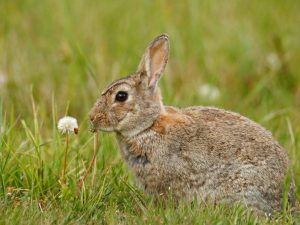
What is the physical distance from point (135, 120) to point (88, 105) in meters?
2.28

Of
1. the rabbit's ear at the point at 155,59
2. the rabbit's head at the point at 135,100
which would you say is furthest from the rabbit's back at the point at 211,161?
the rabbit's ear at the point at 155,59

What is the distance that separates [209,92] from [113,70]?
3.69 ft

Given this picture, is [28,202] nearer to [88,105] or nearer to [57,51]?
[88,105]

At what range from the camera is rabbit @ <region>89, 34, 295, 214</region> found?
6.42 meters

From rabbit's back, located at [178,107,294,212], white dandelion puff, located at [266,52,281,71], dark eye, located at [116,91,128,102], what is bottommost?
rabbit's back, located at [178,107,294,212]

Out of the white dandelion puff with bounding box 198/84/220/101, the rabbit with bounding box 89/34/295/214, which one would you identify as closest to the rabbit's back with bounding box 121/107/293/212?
the rabbit with bounding box 89/34/295/214

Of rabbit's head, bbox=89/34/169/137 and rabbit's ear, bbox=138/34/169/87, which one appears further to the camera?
rabbit's ear, bbox=138/34/169/87

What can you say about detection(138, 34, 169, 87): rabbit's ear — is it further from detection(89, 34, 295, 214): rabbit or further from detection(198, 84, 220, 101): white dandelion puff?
detection(198, 84, 220, 101): white dandelion puff

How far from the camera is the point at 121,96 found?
6.70 meters

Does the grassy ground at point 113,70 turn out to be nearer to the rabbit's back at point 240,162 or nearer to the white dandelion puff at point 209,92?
the white dandelion puff at point 209,92

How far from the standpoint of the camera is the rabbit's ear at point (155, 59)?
22.6 feet

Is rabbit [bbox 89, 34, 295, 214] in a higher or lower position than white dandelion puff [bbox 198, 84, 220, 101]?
lower

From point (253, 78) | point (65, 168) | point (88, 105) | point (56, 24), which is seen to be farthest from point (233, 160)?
point (56, 24)

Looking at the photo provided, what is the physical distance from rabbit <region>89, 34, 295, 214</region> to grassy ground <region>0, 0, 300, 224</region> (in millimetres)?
235
